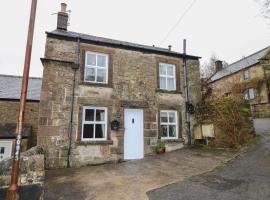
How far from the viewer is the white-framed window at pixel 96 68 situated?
8.95 m

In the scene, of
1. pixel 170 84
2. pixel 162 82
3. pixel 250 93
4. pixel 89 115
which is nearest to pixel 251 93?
pixel 250 93

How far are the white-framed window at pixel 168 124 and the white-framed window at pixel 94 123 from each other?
3067 millimetres

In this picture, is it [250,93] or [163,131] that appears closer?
[163,131]

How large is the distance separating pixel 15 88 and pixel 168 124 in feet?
37.8

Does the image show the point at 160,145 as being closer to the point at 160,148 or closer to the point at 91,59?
the point at 160,148

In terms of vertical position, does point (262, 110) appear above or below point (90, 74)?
below

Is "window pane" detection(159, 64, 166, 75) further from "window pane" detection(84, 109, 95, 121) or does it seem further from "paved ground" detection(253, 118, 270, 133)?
"paved ground" detection(253, 118, 270, 133)

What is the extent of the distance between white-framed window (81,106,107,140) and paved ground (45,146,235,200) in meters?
1.83

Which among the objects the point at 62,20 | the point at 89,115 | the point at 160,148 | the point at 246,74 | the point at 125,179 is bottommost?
the point at 125,179

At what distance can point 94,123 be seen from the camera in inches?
334

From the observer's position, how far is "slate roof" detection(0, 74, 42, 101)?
12477 millimetres

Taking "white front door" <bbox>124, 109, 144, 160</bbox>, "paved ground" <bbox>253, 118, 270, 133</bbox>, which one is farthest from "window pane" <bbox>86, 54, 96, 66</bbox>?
"paved ground" <bbox>253, 118, 270, 133</bbox>

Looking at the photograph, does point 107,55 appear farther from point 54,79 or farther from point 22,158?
point 22,158

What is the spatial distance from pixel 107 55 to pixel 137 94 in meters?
2.48
